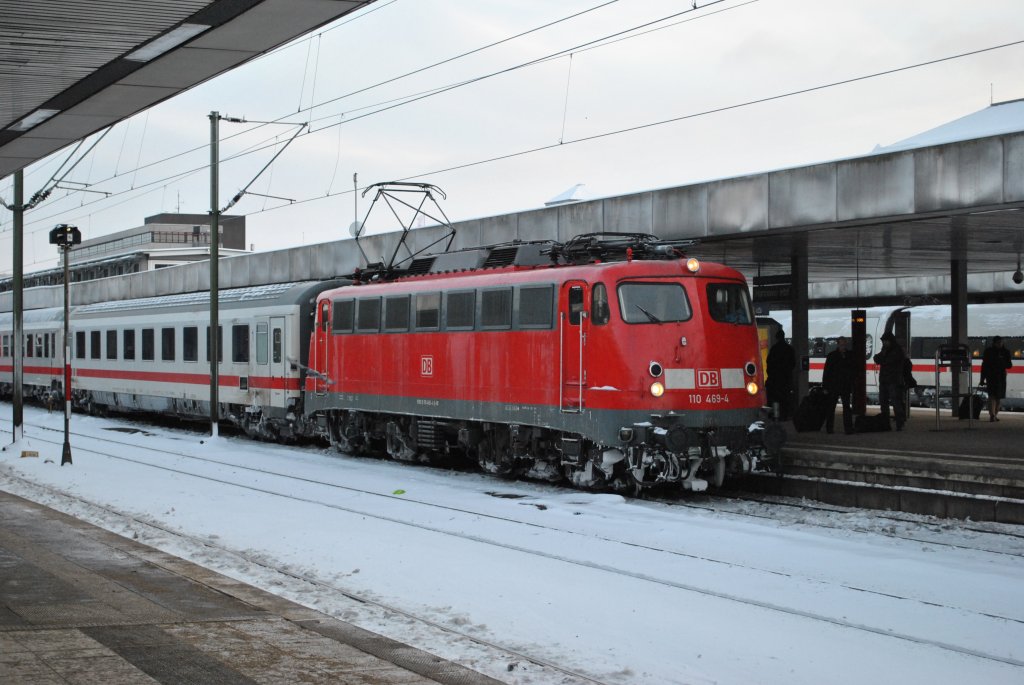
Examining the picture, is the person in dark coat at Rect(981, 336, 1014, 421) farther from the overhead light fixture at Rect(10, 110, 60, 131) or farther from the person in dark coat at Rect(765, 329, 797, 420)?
the overhead light fixture at Rect(10, 110, 60, 131)

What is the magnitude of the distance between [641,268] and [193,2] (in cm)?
850

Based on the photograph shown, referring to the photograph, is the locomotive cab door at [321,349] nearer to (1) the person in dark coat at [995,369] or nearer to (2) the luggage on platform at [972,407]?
(2) the luggage on platform at [972,407]

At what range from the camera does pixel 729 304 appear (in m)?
16.4

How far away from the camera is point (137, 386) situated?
32.7 metres

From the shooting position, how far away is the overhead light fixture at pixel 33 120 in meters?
12.6

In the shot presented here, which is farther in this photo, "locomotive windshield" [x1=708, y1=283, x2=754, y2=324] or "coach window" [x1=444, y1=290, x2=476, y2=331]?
"coach window" [x1=444, y1=290, x2=476, y2=331]

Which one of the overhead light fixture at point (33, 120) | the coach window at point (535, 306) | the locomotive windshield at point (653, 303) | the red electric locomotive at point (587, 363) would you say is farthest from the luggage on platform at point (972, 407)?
the overhead light fixture at point (33, 120)

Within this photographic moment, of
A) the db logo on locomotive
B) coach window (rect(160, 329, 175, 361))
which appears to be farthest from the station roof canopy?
coach window (rect(160, 329, 175, 361))

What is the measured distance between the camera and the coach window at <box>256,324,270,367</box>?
84.9 feet

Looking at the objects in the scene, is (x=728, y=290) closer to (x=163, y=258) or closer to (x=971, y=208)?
(x=971, y=208)

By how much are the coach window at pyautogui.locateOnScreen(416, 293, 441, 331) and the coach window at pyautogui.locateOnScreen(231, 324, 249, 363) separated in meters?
8.35

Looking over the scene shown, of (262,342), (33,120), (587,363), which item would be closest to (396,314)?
(587,363)

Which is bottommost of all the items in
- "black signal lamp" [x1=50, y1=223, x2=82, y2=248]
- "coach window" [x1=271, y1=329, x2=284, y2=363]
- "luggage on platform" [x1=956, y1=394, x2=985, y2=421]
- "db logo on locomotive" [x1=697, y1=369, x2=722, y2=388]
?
"luggage on platform" [x1=956, y1=394, x2=985, y2=421]

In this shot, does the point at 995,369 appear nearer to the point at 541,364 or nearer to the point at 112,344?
the point at 541,364
